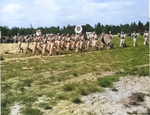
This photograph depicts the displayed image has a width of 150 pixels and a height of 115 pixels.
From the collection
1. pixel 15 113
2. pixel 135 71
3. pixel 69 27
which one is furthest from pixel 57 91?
pixel 69 27

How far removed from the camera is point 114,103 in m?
5.93

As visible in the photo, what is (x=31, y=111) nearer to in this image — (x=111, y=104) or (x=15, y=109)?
(x=15, y=109)

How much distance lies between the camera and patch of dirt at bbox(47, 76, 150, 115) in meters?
5.37

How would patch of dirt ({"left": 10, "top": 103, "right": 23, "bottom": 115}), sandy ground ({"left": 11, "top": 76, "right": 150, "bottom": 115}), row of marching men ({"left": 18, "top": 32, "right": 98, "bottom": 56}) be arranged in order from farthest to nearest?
row of marching men ({"left": 18, "top": 32, "right": 98, "bottom": 56})
patch of dirt ({"left": 10, "top": 103, "right": 23, "bottom": 115})
sandy ground ({"left": 11, "top": 76, "right": 150, "bottom": 115})

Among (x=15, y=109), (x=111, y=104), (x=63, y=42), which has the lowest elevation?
(x=15, y=109)

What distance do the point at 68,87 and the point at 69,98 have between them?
3.89 feet

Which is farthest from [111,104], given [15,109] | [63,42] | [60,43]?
[63,42]

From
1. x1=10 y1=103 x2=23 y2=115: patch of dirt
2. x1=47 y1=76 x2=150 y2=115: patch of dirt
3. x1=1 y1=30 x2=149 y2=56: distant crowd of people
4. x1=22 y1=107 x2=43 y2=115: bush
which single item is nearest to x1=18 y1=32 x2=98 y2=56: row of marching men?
x1=1 y1=30 x2=149 y2=56: distant crowd of people

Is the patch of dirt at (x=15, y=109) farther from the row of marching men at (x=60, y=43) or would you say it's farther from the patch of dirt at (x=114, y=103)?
the row of marching men at (x=60, y=43)

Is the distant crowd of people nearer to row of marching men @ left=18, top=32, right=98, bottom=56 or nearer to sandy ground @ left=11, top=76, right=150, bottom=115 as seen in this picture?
row of marching men @ left=18, top=32, right=98, bottom=56

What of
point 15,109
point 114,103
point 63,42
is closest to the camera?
point 15,109

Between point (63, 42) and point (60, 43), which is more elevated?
point (63, 42)

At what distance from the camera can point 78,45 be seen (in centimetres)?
2278

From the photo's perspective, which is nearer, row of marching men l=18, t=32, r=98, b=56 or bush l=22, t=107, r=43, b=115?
bush l=22, t=107, r=43, b=115
